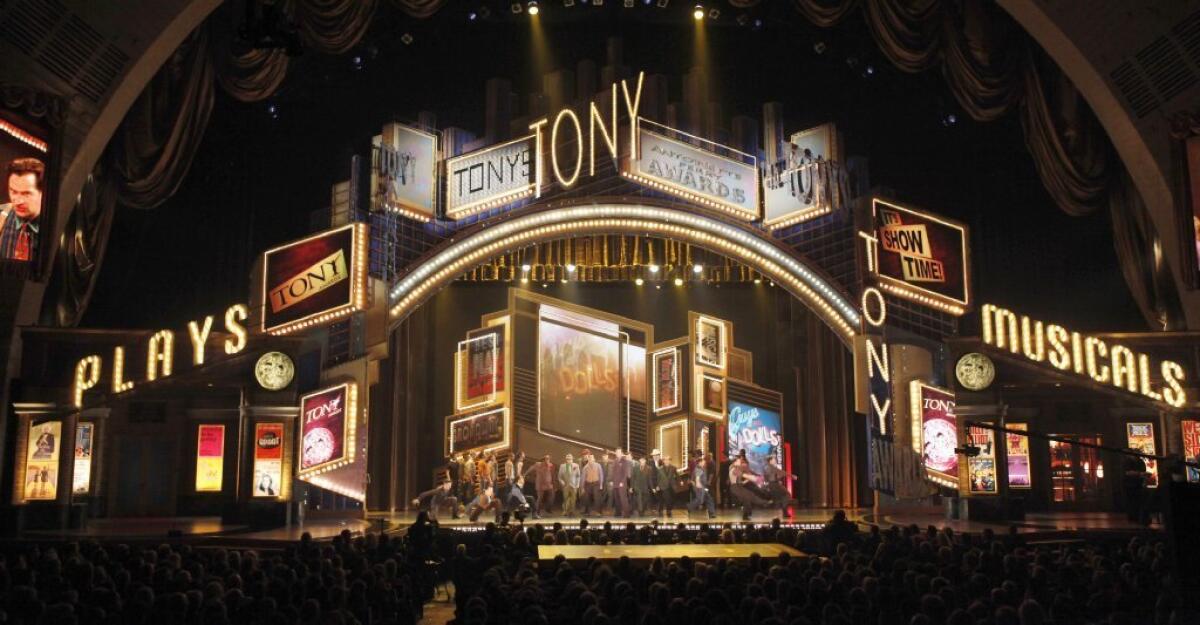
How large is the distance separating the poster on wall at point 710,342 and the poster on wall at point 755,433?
3.92 ft

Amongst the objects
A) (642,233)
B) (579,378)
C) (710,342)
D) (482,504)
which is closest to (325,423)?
(482,504)

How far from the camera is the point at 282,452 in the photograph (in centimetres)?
2247

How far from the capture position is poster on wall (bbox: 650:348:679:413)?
97.6ft

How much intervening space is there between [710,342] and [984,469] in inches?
360

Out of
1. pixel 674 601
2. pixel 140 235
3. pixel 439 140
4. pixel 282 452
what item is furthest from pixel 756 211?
pixel 674 601

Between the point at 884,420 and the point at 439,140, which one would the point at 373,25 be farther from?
the point at 884,420

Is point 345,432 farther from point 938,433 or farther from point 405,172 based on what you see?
point 938,433

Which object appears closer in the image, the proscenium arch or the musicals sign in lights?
the musicals sign in lights

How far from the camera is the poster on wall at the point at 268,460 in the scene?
22.2 meters

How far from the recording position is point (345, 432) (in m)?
23.1

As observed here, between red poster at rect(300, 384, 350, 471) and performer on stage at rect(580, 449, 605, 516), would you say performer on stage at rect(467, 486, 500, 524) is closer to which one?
performer on stage at rect(580, 449, 605, 516)

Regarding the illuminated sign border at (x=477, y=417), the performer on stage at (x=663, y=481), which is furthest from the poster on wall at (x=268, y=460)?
the performer on stage at (x=663, y=481)

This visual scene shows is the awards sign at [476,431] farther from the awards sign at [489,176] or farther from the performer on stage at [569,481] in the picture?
the awards sign at [489,176]

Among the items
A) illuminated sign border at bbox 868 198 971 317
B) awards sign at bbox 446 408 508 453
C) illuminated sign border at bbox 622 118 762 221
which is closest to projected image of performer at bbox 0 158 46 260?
illuminated sign border at bbox 622 118 762 221
